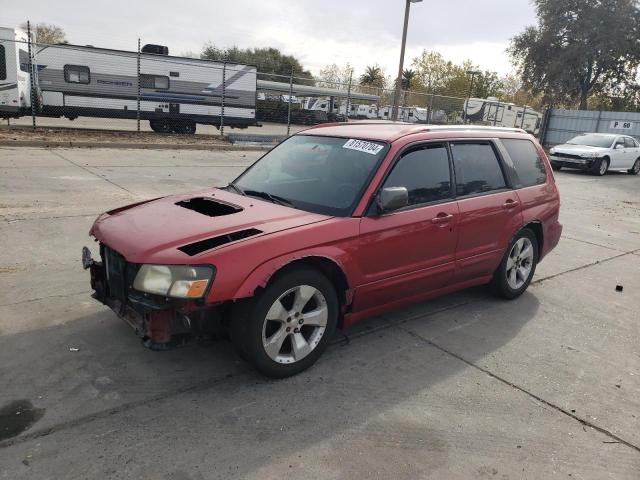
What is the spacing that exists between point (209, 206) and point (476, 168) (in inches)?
94.0

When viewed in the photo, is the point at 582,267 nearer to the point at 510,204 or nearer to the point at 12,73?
the point at 510,204

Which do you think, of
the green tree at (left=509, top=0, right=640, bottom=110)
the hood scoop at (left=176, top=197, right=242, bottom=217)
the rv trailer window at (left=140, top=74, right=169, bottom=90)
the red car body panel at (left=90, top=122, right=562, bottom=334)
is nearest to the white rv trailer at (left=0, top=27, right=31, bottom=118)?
the rv trailer window at (left=140, top=74, right=169, bottom=90)

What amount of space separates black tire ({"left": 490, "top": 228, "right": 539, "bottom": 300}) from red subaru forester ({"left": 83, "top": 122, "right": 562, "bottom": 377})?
0.05 feet

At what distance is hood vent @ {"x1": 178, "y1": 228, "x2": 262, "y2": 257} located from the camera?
9.95 feet

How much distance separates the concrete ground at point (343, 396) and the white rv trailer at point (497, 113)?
30.8m

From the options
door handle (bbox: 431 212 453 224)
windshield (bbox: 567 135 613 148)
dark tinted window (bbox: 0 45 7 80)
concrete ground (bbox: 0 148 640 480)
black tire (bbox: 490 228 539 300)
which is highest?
dark tinted window (bbox: 0 45 7 80)

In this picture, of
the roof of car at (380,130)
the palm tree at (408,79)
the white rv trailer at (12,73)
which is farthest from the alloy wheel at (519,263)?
the palm tree at (408,79)

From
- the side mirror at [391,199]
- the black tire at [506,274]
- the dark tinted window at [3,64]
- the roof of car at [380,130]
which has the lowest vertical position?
the black tire at [506,274]

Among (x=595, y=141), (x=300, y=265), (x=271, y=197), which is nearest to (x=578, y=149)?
(x=595, y=141)

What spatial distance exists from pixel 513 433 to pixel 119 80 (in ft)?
65.1

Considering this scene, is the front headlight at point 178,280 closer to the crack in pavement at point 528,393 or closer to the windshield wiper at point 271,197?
the windshield wiper at point 271,197

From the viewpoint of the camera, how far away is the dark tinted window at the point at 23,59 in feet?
56.3

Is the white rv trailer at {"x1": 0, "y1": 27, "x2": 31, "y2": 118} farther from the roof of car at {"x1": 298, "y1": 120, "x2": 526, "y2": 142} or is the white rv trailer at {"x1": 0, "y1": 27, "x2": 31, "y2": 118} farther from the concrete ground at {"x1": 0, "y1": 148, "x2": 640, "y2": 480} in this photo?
the roof of car at {"x1": 298, "y1": 120, "x2": 526, "y2": 142}

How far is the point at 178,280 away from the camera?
9.63 ft
